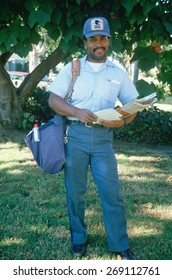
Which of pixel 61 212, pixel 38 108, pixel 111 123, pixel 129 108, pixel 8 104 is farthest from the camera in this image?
pixel 38 108

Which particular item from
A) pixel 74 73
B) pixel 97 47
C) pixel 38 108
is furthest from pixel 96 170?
pixel 38 108

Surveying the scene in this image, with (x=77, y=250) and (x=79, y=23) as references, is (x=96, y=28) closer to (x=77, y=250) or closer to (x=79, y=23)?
(x=79, y=23)

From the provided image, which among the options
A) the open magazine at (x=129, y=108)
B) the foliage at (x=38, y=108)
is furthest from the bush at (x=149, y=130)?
the open magazine at (x=129, y=108)

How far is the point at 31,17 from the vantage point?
4.40 meters

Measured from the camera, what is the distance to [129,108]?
302cm

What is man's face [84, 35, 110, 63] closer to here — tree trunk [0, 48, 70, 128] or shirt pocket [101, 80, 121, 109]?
shirt pocket [101, 80, 121, 109]

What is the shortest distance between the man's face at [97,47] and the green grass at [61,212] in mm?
1651

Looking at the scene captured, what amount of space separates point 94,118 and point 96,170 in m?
0.47

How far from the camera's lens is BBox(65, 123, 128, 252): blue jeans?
3242 millimetres

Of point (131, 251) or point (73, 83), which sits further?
point (131, 251)
